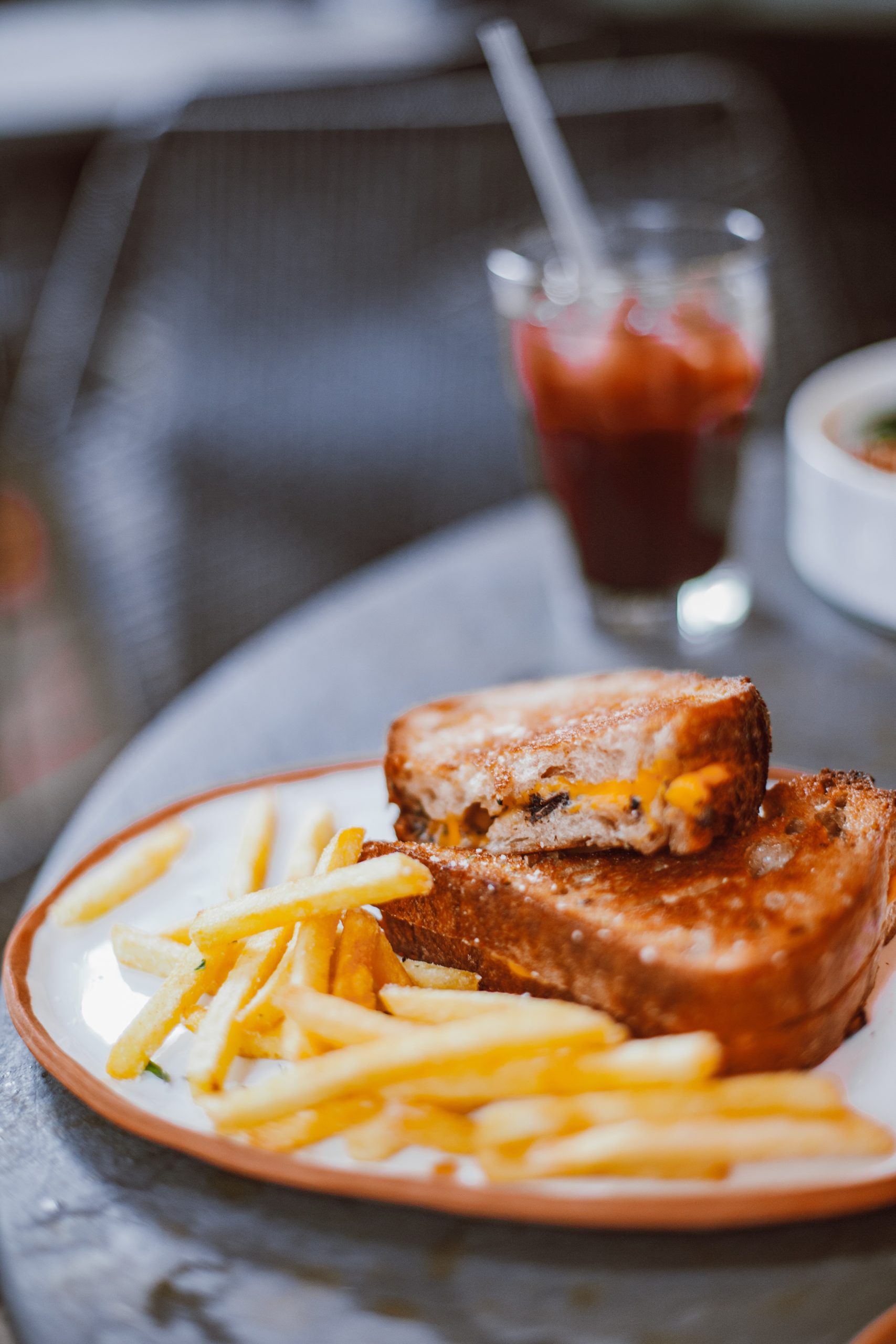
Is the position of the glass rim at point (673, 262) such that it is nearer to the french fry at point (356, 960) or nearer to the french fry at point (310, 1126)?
the french fry at point (356, 960)

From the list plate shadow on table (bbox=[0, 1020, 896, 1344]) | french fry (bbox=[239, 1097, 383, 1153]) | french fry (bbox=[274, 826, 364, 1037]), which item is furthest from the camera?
french fry (bbox=[274, 826, 364, 1037])

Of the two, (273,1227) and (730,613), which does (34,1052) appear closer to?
(273,1227)

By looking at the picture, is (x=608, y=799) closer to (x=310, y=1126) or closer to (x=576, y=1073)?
(x=576, y=1073)

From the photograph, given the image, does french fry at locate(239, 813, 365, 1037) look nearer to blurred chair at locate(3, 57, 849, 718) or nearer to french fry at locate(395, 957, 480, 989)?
french fry at locate(395, 957, 480, 989)

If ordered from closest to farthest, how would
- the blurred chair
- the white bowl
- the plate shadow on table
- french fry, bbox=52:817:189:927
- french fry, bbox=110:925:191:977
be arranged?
1. the plate shadow on table
2. french fry, bbox=110:925:191:977
3. french fry, bbox=52:817:189:927
4. the white bowl
5. the blurred chair

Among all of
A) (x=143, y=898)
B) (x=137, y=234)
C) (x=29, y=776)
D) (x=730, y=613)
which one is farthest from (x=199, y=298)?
(x=143, y=898)

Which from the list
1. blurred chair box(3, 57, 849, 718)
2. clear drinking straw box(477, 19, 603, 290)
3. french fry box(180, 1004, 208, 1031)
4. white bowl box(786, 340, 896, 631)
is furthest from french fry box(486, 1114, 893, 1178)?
blurred chair box(3, 57, 849, 718)
